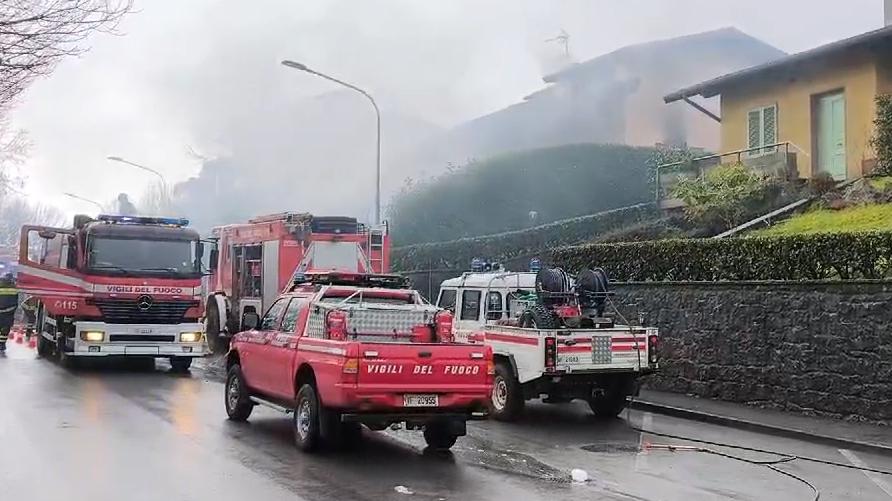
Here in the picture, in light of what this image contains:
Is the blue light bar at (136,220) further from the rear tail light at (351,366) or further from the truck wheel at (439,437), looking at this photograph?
the rear tail light at (351,366)

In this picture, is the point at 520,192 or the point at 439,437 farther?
the point at 520,192

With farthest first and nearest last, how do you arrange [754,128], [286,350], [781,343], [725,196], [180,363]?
[754,128] < [725,196] < [180,363] < [781,343] < [286,350]

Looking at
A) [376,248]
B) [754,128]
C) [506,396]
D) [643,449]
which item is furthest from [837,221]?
[376,248]

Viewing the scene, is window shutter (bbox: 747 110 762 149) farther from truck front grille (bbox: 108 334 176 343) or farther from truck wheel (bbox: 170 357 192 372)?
truck front grille (bbox: 108 334 176 343)

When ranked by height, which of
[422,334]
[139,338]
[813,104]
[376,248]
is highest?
[813,104]

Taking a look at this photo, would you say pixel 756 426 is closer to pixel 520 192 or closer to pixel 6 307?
pixel 6 307

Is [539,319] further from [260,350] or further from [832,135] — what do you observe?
[832,135]

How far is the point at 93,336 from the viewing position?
58.8 ft

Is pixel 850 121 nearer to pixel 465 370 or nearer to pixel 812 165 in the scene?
pixel 812 165

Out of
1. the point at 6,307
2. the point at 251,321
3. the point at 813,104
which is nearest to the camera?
the point at 251,321

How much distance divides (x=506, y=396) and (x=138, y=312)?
28.1 feet

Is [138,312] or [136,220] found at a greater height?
[136,220]

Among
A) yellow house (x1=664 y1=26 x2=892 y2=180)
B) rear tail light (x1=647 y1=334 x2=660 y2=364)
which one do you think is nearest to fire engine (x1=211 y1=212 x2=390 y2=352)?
rear tail light (x1=647 y1=334 x2=660 y2=364)

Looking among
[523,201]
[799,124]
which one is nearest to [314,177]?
[523,201]
